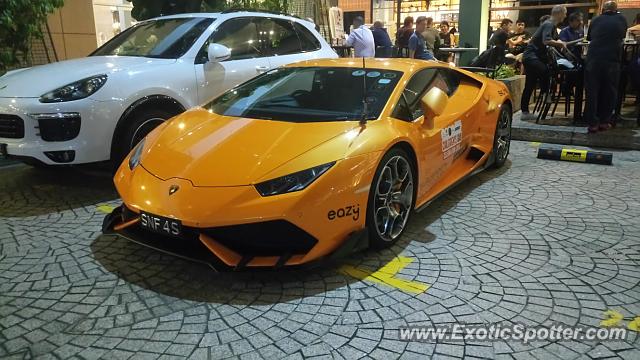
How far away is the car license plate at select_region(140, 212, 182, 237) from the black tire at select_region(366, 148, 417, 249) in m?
1.16

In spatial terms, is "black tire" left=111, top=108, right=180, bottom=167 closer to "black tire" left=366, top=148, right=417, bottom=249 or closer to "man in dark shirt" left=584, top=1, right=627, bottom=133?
"black tire" left=366, top=148, right=417, bottom=249

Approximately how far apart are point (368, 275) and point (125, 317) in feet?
4.66

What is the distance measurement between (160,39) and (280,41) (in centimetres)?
153

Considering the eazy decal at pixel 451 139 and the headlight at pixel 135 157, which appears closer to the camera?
the headlight at pixel 135 157

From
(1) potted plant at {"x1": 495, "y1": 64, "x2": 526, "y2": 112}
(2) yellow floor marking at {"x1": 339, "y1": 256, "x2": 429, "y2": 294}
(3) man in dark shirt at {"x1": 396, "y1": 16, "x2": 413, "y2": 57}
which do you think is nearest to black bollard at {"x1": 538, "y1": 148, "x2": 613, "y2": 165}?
(1) potted plant at {"x1": 495, "y1": 64, "x2": 526, "y2": 112}

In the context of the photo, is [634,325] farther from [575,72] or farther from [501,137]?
[575,72]

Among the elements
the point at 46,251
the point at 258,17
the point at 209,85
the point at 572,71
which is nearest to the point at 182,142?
the point at 46,251

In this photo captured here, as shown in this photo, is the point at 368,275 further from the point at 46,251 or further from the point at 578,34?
the point at 578,34

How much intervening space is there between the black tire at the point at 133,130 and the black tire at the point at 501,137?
135 inches

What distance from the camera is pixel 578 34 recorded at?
8539 millimetres

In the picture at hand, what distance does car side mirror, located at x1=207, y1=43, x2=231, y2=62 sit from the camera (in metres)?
5.12

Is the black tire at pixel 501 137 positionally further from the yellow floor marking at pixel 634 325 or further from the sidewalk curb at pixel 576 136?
the yellow floor marking at pixel 634 325

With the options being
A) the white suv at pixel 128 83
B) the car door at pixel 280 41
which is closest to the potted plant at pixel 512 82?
the car door at pixel 280 41

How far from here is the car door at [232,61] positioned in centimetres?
533
